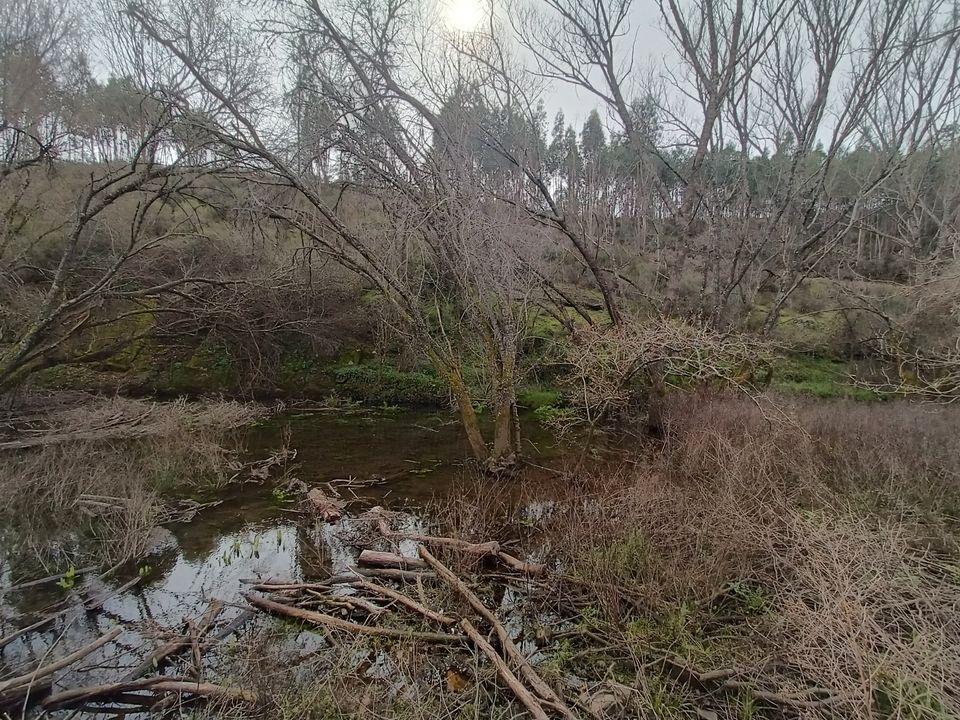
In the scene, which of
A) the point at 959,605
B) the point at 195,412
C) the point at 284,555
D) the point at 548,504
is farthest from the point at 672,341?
the point at 195,412

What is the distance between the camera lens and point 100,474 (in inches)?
286

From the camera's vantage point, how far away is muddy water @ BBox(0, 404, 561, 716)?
459cm

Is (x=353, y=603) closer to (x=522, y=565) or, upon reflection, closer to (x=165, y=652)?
(x=165, y=652)

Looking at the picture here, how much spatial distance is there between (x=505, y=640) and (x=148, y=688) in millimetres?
2554

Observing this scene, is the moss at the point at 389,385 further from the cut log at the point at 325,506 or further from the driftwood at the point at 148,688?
the driftwood at the point at 148,688

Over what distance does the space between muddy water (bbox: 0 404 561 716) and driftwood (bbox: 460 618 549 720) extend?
2.09 metres

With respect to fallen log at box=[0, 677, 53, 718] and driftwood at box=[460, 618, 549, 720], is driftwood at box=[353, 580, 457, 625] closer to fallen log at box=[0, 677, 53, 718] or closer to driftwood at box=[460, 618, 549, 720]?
driftwood at box=[460, 618, 549, 720]

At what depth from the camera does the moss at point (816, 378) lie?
637 inches

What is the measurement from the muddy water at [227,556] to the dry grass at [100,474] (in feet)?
1.55

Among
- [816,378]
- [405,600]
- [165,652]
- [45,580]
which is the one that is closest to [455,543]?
[405,600]

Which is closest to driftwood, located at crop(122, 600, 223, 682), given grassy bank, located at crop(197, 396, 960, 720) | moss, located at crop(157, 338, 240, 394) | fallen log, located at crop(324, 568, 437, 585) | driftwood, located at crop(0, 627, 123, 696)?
driftwood, located at crop(0, 627, 123, 696)

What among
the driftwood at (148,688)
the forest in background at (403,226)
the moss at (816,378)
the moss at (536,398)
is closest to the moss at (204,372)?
the forest in background at (403,226)

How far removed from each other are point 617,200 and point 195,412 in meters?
21.5

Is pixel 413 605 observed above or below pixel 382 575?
above
